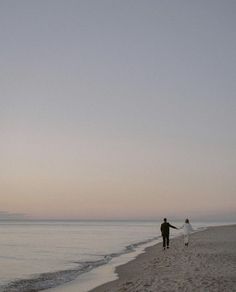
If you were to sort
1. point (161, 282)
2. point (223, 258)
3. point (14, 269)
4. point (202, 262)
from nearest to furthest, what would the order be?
point (161, 282) → point (202, 262) → point (223, 258) → point (14, 269)

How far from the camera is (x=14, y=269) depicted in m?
22.5

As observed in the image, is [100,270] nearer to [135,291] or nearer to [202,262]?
[202,262]

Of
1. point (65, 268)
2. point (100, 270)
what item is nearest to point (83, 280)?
point (100, 270)

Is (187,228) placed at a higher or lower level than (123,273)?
higher

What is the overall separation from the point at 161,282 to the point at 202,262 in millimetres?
5842

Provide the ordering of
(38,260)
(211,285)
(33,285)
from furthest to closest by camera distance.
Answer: (38,260) < (33,285) < (211,285)

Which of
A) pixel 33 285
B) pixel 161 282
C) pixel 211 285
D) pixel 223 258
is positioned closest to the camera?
pixel 211 285

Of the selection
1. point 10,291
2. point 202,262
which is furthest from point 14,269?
point 202,262

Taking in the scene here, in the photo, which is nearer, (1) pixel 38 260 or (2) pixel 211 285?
(2) pixel 211 285

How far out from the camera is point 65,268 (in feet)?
75.0

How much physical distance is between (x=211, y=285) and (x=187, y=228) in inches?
623

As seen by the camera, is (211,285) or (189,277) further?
(189,277)

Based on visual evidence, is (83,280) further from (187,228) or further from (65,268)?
(187,228)

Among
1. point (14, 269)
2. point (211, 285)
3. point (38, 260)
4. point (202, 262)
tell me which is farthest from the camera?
point (38, 260)
